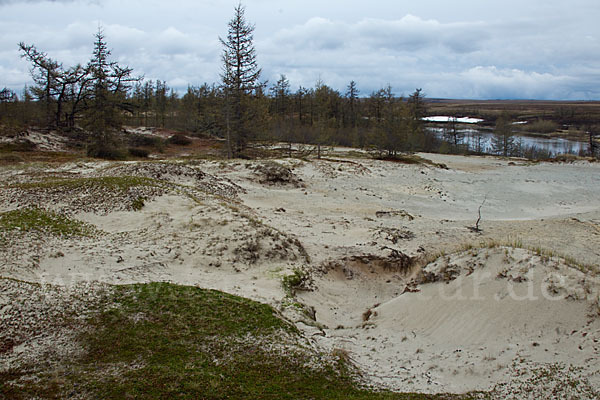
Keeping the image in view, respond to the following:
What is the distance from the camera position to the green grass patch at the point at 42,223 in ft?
32.3

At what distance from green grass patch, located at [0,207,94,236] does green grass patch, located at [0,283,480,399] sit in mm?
4053

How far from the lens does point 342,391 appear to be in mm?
4969

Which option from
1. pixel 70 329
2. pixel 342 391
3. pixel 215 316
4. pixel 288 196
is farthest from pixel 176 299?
pixel 288 196

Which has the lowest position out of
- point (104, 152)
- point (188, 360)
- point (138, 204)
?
point (188, 360)

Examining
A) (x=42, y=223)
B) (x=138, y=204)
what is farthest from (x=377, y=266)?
(x=42, y=223)

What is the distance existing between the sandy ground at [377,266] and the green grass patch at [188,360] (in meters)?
0.68

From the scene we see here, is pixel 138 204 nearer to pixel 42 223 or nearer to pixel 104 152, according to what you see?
pixel 42 223

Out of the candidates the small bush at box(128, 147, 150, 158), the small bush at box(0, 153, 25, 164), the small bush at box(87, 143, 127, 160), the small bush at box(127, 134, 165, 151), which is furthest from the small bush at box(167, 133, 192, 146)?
the small bush at box(0, 153, 25, 164)

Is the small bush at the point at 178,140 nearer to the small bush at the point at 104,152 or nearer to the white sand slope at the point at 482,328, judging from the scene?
the small bush at the point at 104,152

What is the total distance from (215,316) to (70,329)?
1.99 meters

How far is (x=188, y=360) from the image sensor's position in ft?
17.6

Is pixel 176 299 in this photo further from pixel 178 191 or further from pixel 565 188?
pixel 565 188

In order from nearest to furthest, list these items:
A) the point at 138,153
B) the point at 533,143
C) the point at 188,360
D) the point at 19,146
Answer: the point at 188,360 < the point at 19,146 < the point at 138,153 < the point at 533,143

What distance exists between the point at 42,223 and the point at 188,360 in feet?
23.1
